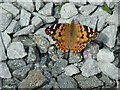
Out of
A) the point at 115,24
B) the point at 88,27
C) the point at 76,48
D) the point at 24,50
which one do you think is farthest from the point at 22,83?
the point at 115,24

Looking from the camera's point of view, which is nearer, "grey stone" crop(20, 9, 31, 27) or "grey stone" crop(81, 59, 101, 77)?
"grey stone" crop(81, 59, 101, 77)

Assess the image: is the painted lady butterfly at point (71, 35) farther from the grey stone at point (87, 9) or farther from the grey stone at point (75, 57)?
the grey stone at point (87, 9)

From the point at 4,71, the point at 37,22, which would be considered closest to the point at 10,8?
the point at 37,22

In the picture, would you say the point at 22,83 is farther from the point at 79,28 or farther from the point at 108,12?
the point at 108,12

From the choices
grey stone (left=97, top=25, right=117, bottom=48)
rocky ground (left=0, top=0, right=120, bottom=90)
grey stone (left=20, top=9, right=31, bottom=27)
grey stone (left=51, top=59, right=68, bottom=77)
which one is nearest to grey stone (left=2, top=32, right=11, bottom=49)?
rocky ground (left=0, top=0, right=120, bottom=90)

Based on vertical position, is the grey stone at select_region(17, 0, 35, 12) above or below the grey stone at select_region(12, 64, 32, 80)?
above

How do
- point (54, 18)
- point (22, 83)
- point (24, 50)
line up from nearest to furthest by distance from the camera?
1. point (22, 83)
2. point (24, 50)
3. point (54, 18)

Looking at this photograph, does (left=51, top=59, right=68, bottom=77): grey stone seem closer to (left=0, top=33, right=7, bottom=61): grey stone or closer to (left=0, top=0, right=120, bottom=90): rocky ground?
(left=0, top=0, right=120, bottom=90): rocky ground
